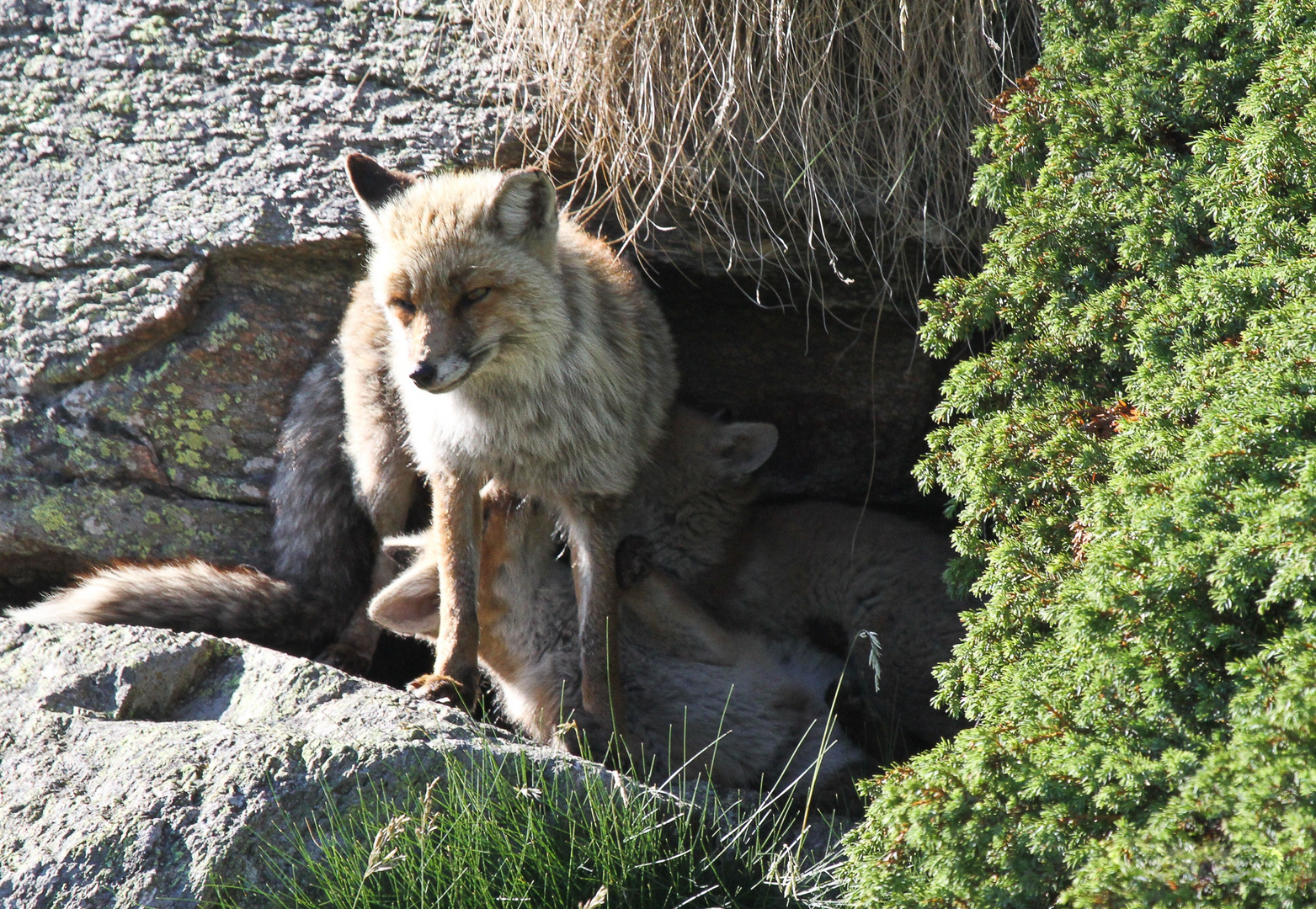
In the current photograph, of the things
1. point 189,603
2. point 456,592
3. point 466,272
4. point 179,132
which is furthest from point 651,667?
point 179,132

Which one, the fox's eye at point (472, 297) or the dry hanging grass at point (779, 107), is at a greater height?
the dry hanging grass at point (779, 107)

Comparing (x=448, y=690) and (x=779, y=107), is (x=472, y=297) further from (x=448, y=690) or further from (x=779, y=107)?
(x=779, y=107)

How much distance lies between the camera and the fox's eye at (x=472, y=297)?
11.2ft

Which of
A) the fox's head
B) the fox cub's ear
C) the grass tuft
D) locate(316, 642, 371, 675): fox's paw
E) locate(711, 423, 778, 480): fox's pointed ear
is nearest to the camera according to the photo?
the grass tuft

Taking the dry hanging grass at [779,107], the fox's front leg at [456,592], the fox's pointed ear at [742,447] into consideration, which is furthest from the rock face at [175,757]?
the dry hanging grass at [779,107]

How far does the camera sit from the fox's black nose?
3221 mm

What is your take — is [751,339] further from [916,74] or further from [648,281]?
[916,74]

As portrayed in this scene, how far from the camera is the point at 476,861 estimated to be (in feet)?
8.05

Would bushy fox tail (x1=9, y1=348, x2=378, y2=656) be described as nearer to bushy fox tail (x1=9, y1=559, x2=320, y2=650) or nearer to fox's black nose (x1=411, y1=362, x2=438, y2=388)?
bushy fox tail (x1=9, y1=559, x2=320, y2=650)

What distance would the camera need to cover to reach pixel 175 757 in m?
2.69

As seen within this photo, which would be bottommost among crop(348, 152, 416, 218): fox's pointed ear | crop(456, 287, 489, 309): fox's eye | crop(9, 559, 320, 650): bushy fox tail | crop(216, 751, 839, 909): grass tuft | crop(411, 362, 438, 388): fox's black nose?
crop(9, 559, 320, 650): bushy fox tail

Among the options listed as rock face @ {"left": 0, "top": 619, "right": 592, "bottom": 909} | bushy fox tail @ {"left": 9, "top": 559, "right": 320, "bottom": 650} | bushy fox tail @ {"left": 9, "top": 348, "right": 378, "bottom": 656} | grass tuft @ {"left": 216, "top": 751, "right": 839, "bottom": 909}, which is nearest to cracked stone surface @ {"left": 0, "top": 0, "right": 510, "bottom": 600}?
bushy fox tail @ {"left": 9, "top": 348, "right": 378, "bottom": 656}

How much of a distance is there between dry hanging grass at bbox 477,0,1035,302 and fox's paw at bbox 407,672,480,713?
70.0 inches

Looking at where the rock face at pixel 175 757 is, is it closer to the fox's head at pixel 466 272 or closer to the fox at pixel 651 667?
the fox at pixel 651 667
